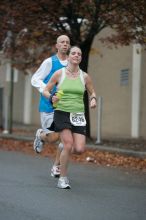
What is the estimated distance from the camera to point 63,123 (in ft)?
28.5

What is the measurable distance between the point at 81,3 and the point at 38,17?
119 centimetres

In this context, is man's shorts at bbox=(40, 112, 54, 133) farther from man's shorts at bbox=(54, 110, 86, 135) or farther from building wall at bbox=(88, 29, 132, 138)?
building wall at bbox=(88, 29, 132, 138)

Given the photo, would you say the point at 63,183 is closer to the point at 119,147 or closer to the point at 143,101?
the point at 119,147

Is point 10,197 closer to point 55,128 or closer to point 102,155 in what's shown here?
point 55,128

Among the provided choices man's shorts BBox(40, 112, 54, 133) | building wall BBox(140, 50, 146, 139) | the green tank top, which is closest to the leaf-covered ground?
man's shorts BBox(40, 112, 54, 133)

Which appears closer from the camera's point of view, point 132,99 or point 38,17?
point 38,17

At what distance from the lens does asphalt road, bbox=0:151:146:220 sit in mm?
7238

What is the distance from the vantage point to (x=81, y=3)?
587 inches

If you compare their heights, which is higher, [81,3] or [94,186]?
[81,3]

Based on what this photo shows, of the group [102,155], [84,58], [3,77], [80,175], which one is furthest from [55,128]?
[3,77]

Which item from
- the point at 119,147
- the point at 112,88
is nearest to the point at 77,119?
the point at 119,147

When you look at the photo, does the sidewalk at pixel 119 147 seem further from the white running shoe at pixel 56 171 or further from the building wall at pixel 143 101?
the white running shoe at pixel 56 171

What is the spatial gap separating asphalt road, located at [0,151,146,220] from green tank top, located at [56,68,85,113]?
43.0 inches

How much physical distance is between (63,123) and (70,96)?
0.36 m
